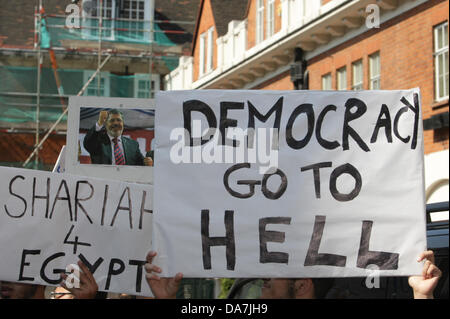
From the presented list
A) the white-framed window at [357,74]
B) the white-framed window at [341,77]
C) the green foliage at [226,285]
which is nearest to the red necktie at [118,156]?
the green foliage at [226,285]

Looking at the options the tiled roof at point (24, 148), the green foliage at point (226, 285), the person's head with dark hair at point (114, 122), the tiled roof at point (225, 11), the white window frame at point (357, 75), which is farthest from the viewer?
the tiled roof at point (24, 148)

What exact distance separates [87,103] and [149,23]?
A: 11.5 m

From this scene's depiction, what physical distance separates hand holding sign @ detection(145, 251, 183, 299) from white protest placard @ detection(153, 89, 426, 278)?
47 millimetres

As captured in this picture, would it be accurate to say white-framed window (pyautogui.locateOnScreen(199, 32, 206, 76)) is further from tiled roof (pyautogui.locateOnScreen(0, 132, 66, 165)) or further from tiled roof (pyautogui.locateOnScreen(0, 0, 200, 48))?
tiled roof (pyautogui.locateOnScreen(0, 132, 66, 165))

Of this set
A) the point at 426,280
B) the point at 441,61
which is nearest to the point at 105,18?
the point at 441,61

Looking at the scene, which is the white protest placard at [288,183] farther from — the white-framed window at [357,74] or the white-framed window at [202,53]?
the white-framed window at [357,74]

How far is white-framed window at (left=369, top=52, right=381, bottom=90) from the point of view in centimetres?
2080

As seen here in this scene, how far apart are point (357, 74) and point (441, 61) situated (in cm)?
331

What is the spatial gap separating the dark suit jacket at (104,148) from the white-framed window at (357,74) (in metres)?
15.8

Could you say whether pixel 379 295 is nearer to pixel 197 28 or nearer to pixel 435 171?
pixel 197 28

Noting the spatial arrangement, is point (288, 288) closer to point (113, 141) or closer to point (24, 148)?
point (113, 141)

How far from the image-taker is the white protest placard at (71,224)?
5469 millimetres

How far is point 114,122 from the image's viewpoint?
233 inches
